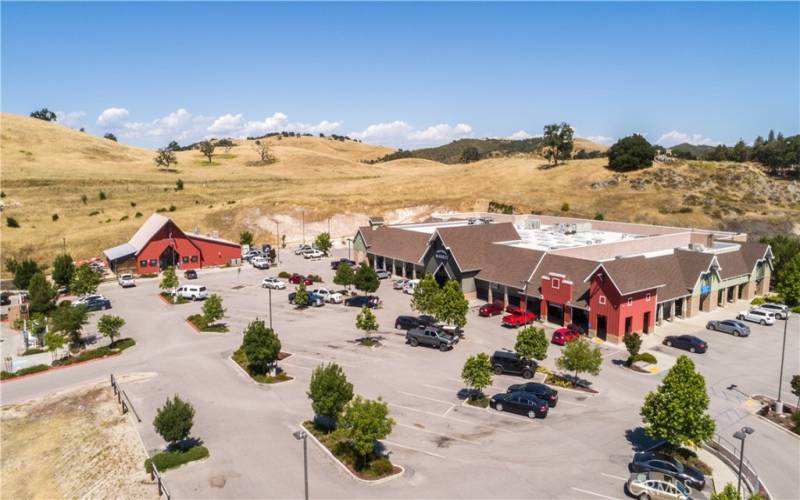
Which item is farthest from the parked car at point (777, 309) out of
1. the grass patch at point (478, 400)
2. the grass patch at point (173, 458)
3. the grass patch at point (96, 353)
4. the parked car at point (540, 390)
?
the grass patch at point (96, 353)

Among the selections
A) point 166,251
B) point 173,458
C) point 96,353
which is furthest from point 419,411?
point 166,251

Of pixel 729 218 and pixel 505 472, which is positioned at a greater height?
pixel 729 218

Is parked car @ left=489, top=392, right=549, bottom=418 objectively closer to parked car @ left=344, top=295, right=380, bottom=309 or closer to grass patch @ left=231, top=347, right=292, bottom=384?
grass patch @ left=231, top=347, right=292, bottom=384

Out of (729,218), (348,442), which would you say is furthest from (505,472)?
(729,218)

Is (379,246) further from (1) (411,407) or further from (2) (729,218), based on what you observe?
(2) (729,218)

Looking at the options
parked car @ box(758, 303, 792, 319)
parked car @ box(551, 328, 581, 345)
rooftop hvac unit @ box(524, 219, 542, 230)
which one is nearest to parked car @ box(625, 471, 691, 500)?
parked car @ box(551, 328, 581, 345)
